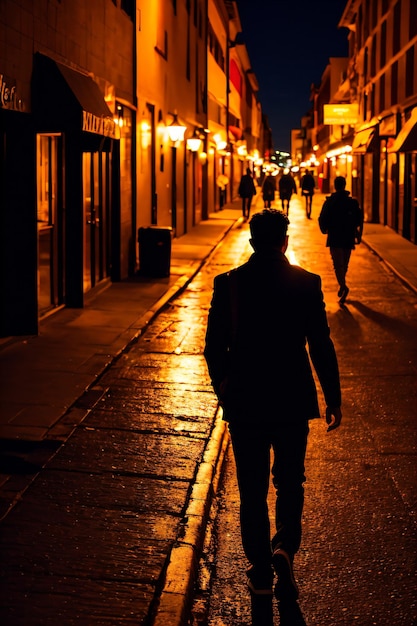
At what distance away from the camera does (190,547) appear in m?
5.03

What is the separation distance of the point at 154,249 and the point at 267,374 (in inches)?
530

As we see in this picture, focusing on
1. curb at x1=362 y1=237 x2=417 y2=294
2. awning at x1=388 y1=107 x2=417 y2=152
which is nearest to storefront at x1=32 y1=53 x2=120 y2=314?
curb at x1=362 y1=237 x2=417 y2=294

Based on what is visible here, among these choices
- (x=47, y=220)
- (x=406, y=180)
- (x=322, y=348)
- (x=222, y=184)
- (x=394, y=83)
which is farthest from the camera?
(x=222, y=184)

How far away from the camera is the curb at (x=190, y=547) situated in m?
4.28

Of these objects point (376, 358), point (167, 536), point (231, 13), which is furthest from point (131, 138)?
point (231, 13)

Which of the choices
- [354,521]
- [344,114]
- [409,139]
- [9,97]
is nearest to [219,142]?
[344,114]

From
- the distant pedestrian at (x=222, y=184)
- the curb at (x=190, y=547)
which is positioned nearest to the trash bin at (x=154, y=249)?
the curb at (x=190, y=547)

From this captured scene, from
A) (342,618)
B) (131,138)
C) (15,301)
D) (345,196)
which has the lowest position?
(342,618)

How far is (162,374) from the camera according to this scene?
964 cm

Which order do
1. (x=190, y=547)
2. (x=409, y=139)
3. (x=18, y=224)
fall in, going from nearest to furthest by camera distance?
(x=190, y=547), (x=18, y=224), (x=409, y=139)

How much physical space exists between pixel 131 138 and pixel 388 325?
7581 mm

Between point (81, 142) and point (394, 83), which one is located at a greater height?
point (394, 83)

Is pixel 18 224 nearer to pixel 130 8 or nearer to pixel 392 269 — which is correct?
pixel 130 8

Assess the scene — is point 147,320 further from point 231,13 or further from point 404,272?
point 231,13
